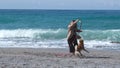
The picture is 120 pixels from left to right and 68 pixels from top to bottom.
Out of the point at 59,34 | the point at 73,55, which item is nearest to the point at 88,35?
the point at 59,34

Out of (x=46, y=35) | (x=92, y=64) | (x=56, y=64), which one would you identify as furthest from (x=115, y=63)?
(x=46, y=35)

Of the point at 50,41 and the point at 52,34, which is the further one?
the point at 52,34

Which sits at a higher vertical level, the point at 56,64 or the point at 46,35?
the point at 56,64

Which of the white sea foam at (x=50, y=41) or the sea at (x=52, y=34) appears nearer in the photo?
the white sea foam at (x=50, y=41)

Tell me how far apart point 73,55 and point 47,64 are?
136 inches

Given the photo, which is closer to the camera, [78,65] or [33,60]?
[78,65]

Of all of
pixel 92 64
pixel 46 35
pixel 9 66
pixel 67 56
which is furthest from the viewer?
pixel 46 35

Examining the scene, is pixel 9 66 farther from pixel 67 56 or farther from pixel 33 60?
pixel 67 56

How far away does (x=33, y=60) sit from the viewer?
14820 millimetres

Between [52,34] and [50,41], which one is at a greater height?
[50,41]

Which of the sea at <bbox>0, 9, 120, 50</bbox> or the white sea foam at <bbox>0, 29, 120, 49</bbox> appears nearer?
the white sea foam at <bbox>0, 29, 120, 49</bbox>

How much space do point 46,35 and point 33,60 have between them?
19101 mm

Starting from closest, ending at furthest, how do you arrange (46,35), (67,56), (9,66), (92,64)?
1. (9,66)
2. (92,64)
3. (67,56)
4. (46,35)

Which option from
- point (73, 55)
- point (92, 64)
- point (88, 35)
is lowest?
point (88, 35)
